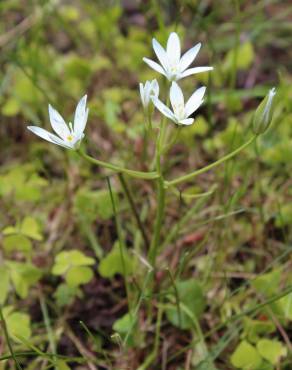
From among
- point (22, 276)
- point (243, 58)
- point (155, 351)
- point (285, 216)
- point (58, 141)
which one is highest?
point (243, 58)

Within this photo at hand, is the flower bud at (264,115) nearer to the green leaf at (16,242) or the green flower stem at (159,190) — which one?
the green flower stem at (159,190)

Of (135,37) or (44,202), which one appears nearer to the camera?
(44,202)

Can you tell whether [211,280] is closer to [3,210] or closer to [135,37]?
[3,210]

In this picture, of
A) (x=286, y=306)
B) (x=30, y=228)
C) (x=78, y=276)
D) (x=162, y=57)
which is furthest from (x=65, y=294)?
(x=162, y=57)

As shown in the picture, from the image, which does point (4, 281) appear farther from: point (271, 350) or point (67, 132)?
point (271, 350)

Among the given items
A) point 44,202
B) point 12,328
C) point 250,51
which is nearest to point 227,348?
point 12,328

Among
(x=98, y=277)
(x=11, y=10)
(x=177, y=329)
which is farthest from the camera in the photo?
(x=11, y=10)

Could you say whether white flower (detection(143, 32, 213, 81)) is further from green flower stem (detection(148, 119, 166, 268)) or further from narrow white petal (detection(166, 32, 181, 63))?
green flower stem (detection(148, 119, 166, 268))
